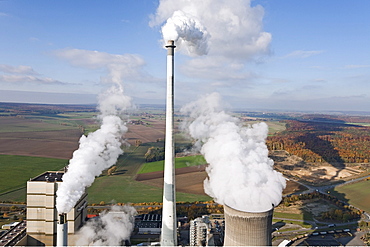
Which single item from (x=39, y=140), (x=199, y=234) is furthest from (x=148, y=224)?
(x=39, y=140)

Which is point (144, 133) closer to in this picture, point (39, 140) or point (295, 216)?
point (39, 140)

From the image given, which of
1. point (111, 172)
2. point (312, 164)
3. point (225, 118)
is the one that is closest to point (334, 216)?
→ point (225, 118)

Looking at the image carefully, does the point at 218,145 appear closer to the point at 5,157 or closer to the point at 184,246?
the point at 184,246

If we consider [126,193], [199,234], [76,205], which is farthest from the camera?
[126,193]

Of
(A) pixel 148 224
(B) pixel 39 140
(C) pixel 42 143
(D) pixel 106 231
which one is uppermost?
(B) pixel 39 140

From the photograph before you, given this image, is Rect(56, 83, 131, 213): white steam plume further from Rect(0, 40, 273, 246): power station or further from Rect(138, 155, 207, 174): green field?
Rect(138, 155, 207, 174): green field

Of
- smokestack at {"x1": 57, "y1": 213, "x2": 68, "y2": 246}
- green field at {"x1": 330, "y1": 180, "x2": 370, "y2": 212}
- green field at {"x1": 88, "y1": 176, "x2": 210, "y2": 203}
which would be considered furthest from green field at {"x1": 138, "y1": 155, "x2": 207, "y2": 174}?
smokestack at {"x1": 57, "y1": 213, "x2": 68, "y2": 246}

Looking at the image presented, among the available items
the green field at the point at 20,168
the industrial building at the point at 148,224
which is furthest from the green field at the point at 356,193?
the green field at the point at 20,168
